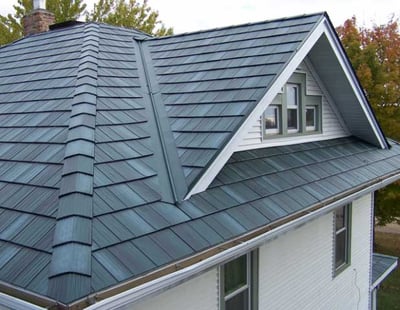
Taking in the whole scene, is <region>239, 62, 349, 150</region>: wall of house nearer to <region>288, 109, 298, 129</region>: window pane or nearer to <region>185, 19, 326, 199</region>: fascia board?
<region>288, 109, 298, 129</region>: window pane

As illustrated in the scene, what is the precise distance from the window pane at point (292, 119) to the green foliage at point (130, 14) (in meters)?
14.7

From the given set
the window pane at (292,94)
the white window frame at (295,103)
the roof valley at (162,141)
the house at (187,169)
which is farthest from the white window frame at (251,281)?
the window pane at (292,94)

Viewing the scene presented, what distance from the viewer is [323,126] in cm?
813

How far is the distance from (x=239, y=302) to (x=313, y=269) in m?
1.83

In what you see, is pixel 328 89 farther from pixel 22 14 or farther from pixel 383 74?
pixel 22 14

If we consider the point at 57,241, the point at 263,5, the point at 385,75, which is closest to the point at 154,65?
the point at 57,241

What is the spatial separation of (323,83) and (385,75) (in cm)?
855

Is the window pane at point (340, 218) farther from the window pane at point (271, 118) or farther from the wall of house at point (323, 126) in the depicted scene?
the window pane at point (271, 118)

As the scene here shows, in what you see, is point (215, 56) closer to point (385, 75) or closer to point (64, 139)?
point (64, 139)

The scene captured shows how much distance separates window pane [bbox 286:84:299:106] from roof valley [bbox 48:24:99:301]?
3.20 meters

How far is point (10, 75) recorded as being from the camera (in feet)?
25.5

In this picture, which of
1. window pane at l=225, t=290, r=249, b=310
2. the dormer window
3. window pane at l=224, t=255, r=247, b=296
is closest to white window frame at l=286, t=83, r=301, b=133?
the dormer window

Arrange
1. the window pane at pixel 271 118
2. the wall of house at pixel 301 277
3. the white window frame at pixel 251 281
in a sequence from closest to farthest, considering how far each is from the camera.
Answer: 1. the wall of house at pixel 301 277
2. the white window frame at pixel 251 281
3. the window pane at pixel 271 118

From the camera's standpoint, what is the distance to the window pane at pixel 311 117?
7.89 m
